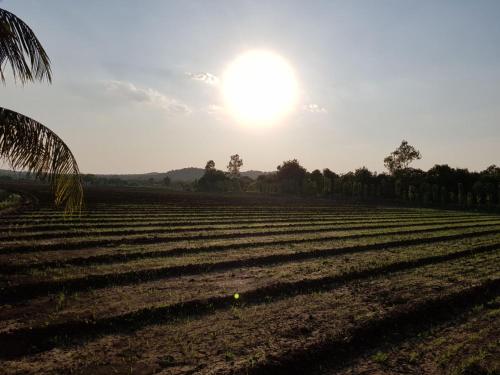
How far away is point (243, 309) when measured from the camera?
29.4 feet

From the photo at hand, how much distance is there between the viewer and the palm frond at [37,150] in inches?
316

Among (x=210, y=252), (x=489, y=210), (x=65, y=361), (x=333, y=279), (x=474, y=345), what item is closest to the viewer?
(x=65, y=361)

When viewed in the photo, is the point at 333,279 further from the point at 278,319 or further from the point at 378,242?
the point at 378,242

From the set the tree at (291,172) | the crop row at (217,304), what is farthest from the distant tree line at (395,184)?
the crop row at (217,304)

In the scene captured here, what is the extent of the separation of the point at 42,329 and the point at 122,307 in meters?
→ 1.72

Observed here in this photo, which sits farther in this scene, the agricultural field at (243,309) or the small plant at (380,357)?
the small plant at (380,357)

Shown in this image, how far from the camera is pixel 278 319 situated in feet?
27.3

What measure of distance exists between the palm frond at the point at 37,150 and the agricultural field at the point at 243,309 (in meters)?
2.95

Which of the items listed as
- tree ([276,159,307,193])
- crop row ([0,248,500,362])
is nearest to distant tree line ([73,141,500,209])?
tree ([276,159,307,193])

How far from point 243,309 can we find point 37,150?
574 cm

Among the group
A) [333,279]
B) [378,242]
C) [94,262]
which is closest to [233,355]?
[333,279]

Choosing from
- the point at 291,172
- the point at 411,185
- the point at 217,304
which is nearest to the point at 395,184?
Answer: the point at 411,185

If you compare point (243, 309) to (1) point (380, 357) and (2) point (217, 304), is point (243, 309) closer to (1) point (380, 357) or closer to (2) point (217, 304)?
(2) point (217, 304)

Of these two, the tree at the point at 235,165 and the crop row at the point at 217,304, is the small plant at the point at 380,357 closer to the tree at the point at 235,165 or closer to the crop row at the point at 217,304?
the crop row at the point at 217,304
